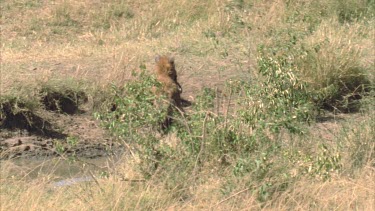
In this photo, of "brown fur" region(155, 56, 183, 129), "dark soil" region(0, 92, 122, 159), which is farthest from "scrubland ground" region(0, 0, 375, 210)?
"brown fur" region(155, 56, 183, 129)

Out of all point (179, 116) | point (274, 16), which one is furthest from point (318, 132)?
point (274, 16)

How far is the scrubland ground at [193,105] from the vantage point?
21.1 ft

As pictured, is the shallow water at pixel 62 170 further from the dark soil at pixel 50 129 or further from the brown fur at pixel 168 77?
the brown fur at pixel 168 77

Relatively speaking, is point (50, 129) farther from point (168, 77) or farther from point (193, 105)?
point (193, 105)

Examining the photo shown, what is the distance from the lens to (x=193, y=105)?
8.71 meters

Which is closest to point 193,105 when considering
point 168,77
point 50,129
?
point 168,77

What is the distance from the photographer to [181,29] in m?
14.5

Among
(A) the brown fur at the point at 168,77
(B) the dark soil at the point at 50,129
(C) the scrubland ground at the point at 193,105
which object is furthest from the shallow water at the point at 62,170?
(A) the brown fur at the point at 168,77

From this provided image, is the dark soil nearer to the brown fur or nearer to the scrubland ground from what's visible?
the scrubland ground

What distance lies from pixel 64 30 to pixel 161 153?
8810 millimetres

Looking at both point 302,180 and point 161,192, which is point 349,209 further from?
point 161,192

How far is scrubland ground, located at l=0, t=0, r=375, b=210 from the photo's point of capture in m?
6.42

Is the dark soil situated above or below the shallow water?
below

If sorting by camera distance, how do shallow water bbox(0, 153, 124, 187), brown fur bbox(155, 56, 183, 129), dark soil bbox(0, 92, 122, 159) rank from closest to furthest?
shallow water bbox(0, 153, 124, 187) → brown fur bbox(155, 56, 183, 129) → dark soil bbox(0, 92, 122, 159)
